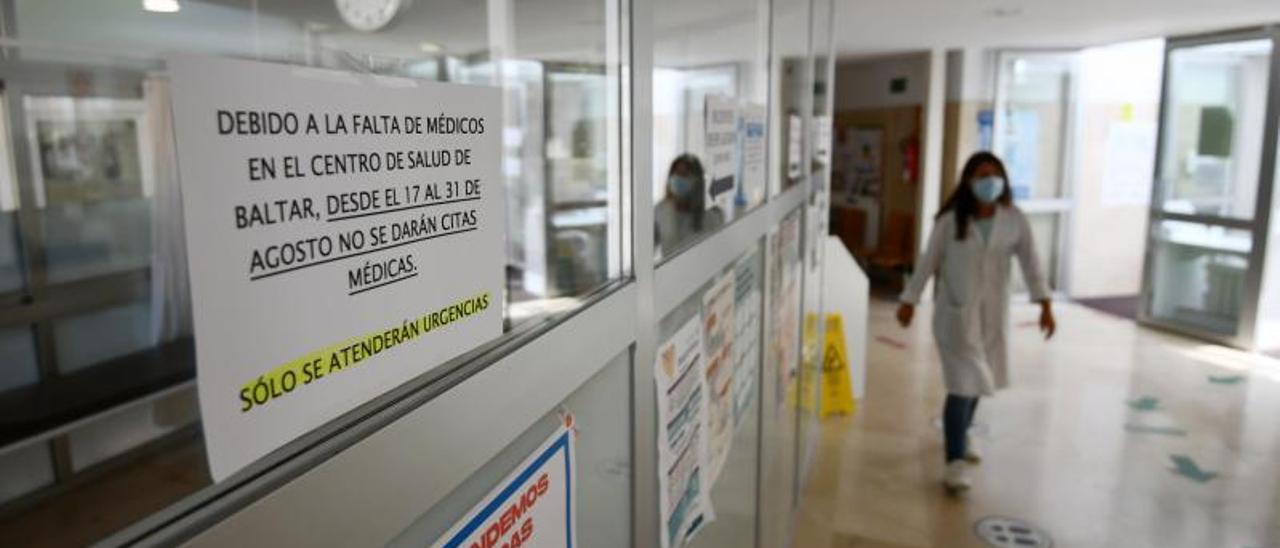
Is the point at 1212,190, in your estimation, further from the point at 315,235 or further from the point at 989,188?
the point at 315,235

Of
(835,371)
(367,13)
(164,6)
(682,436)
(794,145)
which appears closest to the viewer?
(367,13)

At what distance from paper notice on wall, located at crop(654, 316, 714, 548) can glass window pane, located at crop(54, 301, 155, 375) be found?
1731mm

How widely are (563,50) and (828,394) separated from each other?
309 cm

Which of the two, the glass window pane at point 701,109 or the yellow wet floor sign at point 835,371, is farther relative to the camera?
the yellow wet floor sign at point 835,371

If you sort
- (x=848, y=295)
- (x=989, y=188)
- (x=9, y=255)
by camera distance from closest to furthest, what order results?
(x=9, y=255) → (x=989, y=188) → (x=848, y=295)

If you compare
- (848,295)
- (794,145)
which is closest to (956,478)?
(848,295)

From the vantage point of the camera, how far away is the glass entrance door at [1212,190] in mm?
5871

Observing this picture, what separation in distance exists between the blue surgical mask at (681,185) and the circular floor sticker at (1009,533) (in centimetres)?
229

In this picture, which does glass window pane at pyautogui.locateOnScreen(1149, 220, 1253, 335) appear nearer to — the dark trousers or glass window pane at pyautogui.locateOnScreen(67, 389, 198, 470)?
the dark trousers

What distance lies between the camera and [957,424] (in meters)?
3.72

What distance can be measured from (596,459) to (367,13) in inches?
23.7

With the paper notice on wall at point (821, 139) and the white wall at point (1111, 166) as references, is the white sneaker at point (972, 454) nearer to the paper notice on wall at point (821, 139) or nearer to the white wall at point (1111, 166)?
the paper notice on wall at point (821, 139)

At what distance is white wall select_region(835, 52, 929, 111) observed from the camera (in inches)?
303

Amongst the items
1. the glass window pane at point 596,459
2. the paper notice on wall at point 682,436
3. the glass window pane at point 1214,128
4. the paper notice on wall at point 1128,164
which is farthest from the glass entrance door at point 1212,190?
the glass window pane at point 596,459
